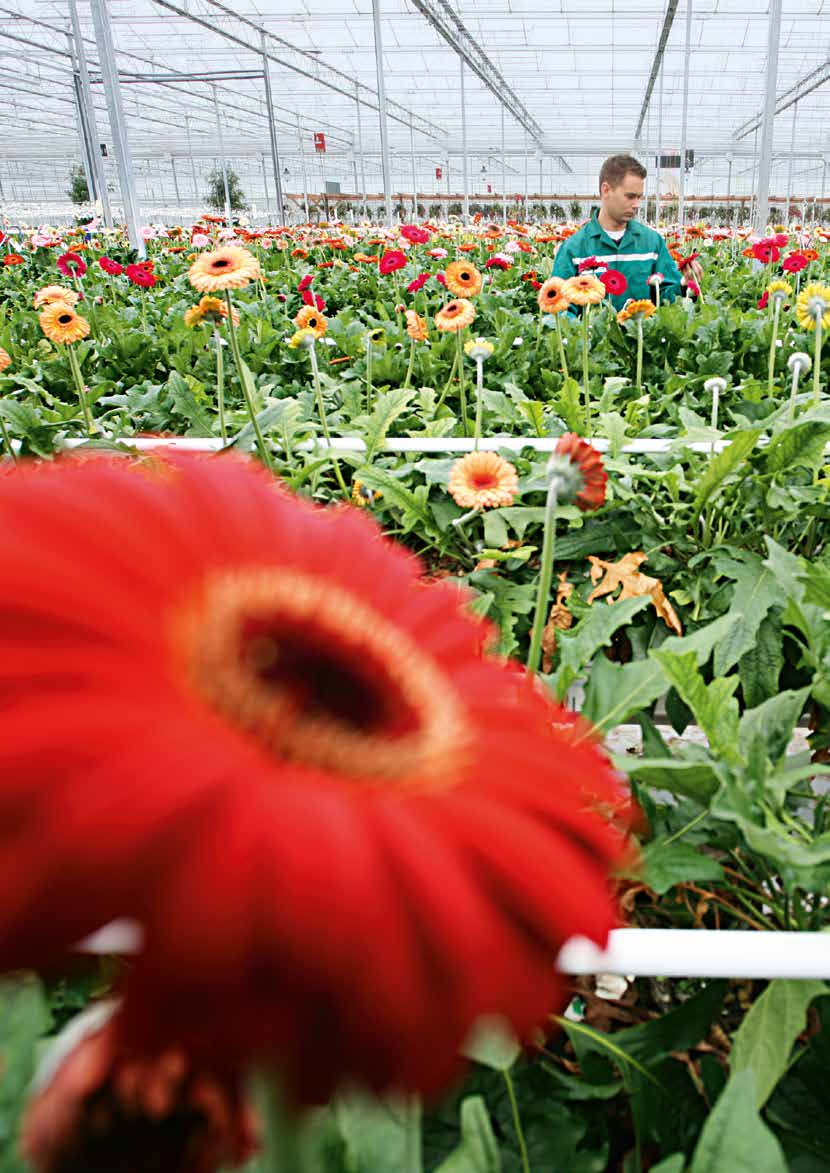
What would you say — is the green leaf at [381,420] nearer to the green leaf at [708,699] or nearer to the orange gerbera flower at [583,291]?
the orange gerbera flower at [583,291]

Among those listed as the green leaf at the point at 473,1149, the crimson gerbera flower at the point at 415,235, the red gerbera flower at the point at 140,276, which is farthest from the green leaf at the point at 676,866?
the crimson gerbera flower at the point at 415,235

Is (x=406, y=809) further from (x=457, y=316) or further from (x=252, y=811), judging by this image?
(x=457, y=316)

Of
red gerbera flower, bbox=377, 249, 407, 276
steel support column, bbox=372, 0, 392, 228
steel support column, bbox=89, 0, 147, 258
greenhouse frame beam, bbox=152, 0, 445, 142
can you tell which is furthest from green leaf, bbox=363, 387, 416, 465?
greenhouse frame beam, bbox=152, 0, 445, 142

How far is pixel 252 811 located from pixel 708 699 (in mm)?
696

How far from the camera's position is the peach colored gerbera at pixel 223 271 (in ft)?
4.26

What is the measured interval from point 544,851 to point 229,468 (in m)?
0.17

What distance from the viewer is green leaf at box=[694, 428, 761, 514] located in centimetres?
153

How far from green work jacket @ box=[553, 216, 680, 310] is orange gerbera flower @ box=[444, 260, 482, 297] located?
201cm

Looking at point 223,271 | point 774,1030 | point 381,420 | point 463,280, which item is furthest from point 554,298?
point 774,1030

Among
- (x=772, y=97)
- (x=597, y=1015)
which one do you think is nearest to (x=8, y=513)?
(x=597, y=1015)

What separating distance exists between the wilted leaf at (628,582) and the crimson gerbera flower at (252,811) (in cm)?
124

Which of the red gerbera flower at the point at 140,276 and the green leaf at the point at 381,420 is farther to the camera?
the red gerbera flower at the point at 140,276

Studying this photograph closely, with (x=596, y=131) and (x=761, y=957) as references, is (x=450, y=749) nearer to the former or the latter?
(x=761, y=957)

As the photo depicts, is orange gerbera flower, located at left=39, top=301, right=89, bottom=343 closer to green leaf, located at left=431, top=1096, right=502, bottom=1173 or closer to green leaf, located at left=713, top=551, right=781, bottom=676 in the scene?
Answer: green leaf, located at left=713, top=551, right=781, bottom=676
